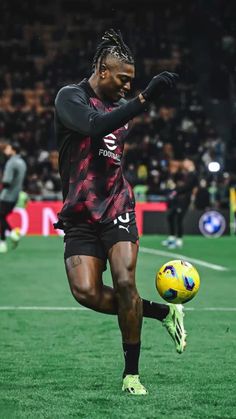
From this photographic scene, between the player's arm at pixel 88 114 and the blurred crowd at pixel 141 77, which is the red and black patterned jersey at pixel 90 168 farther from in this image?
the blurred crowd at pixel 141 77

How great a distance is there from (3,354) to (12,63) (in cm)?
2844

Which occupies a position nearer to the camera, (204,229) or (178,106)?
(204,229)

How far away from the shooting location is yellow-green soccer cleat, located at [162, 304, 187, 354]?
23.3 ft

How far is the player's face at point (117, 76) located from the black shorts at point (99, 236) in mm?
824

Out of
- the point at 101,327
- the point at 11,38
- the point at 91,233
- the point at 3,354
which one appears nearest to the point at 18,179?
the point at 101,327

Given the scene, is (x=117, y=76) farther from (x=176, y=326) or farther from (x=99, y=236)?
(x=176, y=326)

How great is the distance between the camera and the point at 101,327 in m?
10.1

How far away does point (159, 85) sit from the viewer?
6074 millimetres

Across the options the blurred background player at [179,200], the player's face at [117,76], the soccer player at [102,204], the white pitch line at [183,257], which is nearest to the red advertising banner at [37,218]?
the blurred background player at [179,200]

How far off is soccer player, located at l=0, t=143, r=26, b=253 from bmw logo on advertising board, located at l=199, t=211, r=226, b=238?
8.28m

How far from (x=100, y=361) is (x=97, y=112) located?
235cm

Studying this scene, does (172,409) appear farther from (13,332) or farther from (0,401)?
(13,332)

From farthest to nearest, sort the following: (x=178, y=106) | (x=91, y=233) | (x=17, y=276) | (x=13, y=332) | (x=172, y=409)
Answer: (x=178, y=106)
(x=17, y=276)
(x=13, y=332)
(x=91, y=233)
(x=172, y=409)

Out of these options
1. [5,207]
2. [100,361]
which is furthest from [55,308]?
[5,207]
